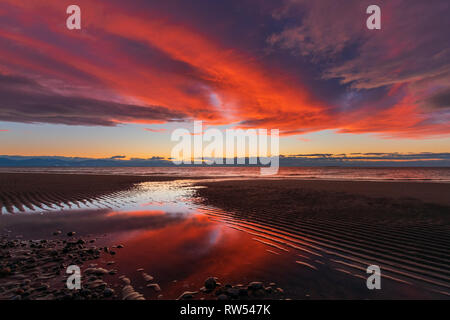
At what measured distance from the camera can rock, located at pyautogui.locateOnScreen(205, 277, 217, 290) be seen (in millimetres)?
4980

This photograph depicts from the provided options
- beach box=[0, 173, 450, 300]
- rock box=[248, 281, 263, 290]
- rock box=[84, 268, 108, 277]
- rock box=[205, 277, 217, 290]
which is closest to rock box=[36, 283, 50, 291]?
beach box=[0, 173, 450, 300]

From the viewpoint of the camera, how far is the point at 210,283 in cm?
504

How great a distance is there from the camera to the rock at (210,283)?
4.98 metres

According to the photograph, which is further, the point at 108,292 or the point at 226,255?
the point at 226,255

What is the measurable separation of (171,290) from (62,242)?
6037 millimetres

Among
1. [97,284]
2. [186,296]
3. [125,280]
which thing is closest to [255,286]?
[186,296]

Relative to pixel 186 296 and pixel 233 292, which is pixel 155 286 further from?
pixel 233 292

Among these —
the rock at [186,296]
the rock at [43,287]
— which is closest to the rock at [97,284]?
the rock at [43,287]

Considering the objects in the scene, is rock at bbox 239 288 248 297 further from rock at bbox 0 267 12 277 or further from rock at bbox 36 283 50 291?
rock at bbox 0 267 12 277

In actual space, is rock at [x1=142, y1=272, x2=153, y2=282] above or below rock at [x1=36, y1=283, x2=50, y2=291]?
below

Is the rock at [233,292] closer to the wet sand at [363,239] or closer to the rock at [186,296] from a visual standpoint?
the rock at [186,296]

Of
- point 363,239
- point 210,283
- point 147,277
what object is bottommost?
point 363,239
